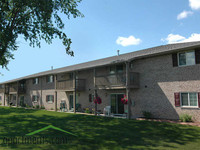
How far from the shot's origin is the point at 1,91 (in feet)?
137

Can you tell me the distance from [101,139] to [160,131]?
12.9 feet

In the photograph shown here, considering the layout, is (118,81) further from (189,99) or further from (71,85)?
(71,85)

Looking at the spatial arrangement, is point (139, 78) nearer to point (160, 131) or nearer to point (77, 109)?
point (160, 131)

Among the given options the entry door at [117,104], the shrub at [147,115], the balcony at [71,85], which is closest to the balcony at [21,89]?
the balcony at [71,85]

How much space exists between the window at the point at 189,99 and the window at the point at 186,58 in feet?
7.64

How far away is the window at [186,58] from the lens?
Answer: 44.1ft

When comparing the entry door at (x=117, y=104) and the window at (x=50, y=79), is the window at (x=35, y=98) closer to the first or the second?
the window at (x=50, y=79)

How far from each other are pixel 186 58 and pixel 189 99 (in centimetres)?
309

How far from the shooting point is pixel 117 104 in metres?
18.4

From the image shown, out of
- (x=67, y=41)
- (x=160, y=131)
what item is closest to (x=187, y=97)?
(x=160, y=131)

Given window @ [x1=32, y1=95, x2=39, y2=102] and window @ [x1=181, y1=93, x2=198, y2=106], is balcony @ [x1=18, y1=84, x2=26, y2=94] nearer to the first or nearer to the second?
window @ [x1=32, y1=95, x2=39, y2=102]

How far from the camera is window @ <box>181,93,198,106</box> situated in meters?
13.2

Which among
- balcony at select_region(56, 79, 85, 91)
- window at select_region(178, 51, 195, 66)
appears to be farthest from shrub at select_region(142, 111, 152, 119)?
balcony at select_region(56, 79, 85, 91)

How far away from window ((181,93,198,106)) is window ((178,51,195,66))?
91.7 inches
